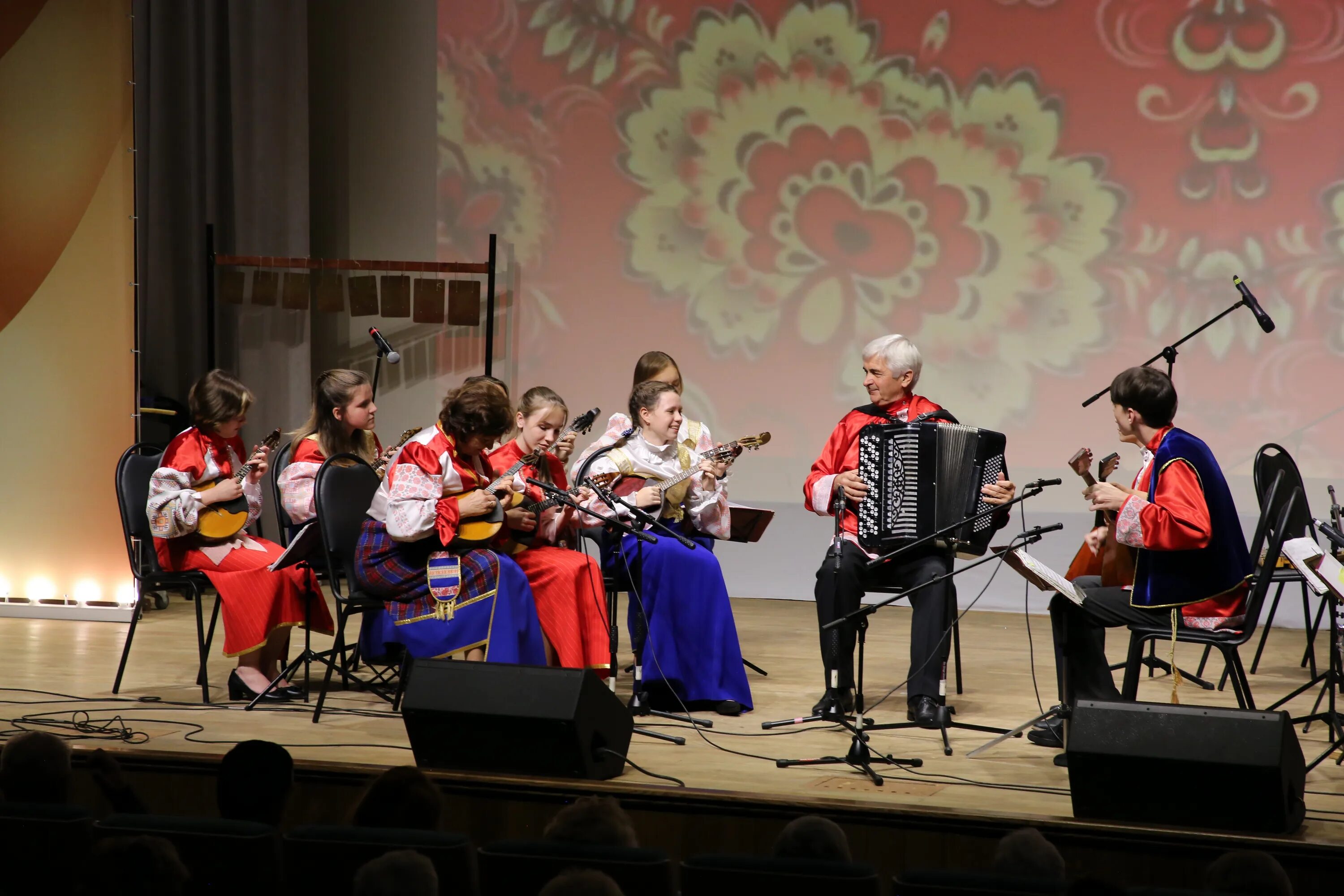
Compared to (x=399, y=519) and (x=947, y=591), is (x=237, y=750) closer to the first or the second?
(x=399, y=519)

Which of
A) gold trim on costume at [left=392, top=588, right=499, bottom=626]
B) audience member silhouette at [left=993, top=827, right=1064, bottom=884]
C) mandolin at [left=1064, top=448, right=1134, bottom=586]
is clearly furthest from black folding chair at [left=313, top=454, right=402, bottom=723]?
audience member silhouette at [left=993, top=827, right=1064, bottom=884]

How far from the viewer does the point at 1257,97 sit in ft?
20.3

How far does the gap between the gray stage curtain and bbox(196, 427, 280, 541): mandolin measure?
2.65m

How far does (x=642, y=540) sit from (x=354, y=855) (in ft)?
6.90

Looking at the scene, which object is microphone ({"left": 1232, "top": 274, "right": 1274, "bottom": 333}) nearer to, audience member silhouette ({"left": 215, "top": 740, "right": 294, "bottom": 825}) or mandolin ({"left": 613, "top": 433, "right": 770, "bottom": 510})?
mandolin ({"left": 613, "top": 433, "right": 770, "bottom": 510})

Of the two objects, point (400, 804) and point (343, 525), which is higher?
point (343, 525)

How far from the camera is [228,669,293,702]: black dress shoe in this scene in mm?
4387

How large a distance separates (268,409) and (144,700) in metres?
3.03

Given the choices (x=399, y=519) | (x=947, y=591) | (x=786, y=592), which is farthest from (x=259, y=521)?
(x=947, y=591)

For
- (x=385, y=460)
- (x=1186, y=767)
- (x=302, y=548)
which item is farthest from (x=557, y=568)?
(x=1186, y=767)

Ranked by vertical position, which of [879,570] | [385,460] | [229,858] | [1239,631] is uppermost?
[385,460]

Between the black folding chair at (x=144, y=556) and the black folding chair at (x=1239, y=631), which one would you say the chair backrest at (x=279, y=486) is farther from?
A: the black folding chair at (x=1239, y=631)

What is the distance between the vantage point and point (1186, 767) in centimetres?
278

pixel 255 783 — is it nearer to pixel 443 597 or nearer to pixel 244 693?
pixel 443 597
